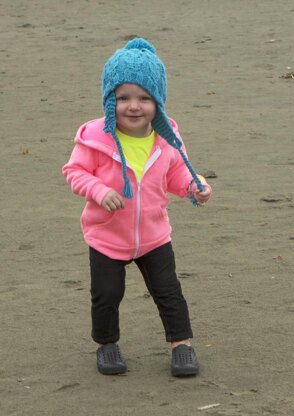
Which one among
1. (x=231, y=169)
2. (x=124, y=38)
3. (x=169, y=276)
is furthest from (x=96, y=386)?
(x=124, y=38)

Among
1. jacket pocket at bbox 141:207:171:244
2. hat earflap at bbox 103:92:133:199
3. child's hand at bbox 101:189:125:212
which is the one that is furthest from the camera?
jacket pocket at bbox 141:207:171:244

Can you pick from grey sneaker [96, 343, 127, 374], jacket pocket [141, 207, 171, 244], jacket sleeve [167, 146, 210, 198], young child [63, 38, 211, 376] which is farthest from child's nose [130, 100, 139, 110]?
grey sneaker [96, 343, 127, 374]

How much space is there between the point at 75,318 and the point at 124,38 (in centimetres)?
1049

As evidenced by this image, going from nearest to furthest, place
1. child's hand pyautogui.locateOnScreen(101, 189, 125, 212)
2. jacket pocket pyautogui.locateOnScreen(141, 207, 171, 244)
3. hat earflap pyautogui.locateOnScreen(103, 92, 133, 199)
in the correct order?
child's hand pyautogui.locateOnScreen(101, 189, 125, 212), hat earflap pyautogui.locateOnScreen(103, 92, 133, 199), jacket pocket pyautogui.locateOnScreen(141, 207, 171, 244)

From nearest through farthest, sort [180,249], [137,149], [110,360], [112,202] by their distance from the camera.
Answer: [112,202] → [137,149] → [110,360] → [180,249]

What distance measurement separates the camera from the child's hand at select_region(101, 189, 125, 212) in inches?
177

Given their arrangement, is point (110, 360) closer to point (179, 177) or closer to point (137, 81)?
point (179, 177)

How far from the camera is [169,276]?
15.9ft

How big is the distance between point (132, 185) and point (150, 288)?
51 cm

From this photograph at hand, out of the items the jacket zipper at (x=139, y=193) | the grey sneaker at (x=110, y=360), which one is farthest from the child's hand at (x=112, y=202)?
the grey sneaker at (x=110, y=360)

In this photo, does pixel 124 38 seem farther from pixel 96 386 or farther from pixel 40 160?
pixel 96 386

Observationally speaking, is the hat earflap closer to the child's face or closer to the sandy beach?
the child's face

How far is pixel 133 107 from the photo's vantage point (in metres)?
4.64

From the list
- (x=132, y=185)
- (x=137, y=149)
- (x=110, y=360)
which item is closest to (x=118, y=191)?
(x=132, y=185)
